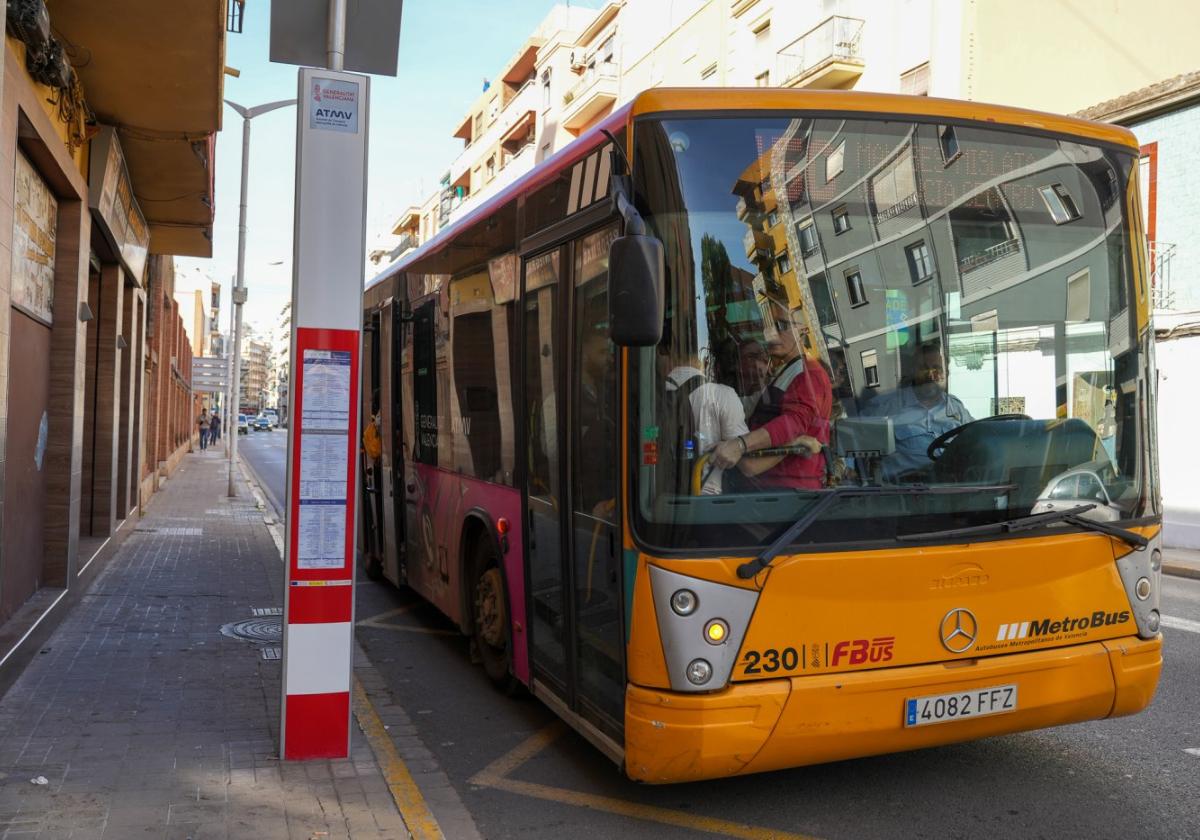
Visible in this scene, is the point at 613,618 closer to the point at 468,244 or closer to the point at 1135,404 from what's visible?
the point at 1135,404

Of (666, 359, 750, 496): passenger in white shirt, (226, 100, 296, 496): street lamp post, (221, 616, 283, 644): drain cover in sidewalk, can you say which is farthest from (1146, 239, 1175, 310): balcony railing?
(226, 100, 296, 496): street lamp post

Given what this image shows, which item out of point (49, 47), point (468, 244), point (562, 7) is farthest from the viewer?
point (562, 7)

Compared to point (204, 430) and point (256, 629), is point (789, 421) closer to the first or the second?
point (256, 629)

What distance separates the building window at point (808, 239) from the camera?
434cm

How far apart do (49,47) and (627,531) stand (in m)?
6.09

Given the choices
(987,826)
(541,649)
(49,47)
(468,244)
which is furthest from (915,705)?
(49,47)

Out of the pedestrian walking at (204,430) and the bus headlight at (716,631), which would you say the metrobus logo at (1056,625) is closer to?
→ the bus headlight at (716,631)

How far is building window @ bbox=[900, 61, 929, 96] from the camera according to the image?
24250 millimetres

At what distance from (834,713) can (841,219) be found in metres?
1.96

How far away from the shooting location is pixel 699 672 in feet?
13.5

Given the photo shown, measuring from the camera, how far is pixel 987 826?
4.49m

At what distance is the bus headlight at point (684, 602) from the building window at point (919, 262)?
1.59m

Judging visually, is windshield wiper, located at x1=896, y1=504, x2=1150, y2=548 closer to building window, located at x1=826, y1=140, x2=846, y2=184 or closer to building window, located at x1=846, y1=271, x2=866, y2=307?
building window, located at x1=846, y1=271, x2=866, y2=307

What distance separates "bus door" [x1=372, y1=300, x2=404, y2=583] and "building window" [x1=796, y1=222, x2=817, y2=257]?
17.4ft
